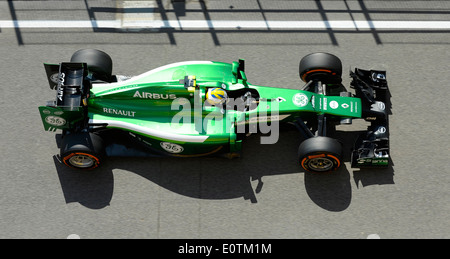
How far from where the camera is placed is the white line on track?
42.2 feet

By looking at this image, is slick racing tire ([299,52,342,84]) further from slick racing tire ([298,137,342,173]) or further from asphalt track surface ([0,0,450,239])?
slick racing tire ([298,137,342,173])

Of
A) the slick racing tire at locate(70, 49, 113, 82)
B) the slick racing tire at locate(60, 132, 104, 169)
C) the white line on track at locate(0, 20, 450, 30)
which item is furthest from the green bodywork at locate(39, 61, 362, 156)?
the white line on track at locate(0, 20, 450, 30)

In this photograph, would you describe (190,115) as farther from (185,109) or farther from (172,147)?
(172,147)

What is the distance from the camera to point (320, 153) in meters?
10.1

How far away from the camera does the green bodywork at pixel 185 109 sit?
10.3 m

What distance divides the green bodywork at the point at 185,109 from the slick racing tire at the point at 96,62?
1.49ft

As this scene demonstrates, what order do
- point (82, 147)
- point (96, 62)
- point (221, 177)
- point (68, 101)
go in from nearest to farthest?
point (82, 147) < point (68, 101) < point (221, 177) < point (96, 62)

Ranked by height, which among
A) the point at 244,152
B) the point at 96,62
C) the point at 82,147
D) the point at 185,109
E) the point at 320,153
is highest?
the point at 96,62

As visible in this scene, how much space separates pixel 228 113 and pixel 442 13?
6.19 metres

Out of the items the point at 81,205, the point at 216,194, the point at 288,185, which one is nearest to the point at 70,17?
the point at 81,205

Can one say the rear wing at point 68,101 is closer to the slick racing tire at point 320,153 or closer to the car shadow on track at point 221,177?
the car shadow on track at point 221,177

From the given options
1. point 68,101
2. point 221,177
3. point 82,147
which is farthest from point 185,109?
point 68,101

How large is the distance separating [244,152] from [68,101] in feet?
11.6

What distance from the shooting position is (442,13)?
13.1m
